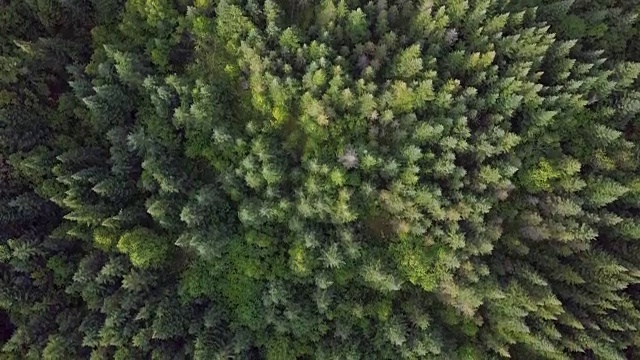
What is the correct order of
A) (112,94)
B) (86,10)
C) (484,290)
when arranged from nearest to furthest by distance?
(484,290) < (112,94) < (86,10)

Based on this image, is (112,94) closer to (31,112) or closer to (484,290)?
(31,112)

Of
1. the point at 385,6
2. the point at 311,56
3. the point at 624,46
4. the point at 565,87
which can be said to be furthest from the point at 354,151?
the point at 624,46

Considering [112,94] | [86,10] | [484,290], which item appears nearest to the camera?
[484,290]

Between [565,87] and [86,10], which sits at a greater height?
[565,87]

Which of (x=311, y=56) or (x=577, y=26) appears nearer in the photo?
(x=311, y=56)

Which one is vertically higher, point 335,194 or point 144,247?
point 335,194

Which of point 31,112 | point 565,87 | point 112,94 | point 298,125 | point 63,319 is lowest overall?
point 63,319

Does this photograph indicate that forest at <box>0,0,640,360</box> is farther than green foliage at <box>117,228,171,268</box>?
Yes

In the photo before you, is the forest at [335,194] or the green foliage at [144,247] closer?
the green foliage at [144,247]
